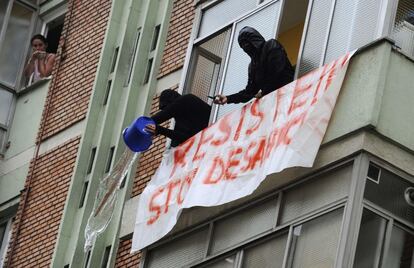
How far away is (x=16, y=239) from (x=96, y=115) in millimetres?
2490

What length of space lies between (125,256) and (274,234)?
5.17 metres

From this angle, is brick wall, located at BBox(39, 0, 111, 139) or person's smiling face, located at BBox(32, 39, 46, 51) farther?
person's smiling face, located at BBox(32, 39, 46, 51)

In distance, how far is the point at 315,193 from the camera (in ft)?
65.2

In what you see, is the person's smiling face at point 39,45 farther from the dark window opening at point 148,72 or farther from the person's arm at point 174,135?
the person's arm at point 174,135

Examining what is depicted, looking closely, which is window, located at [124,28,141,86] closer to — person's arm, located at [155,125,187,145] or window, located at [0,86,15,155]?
window, located at [0,86,15,155]

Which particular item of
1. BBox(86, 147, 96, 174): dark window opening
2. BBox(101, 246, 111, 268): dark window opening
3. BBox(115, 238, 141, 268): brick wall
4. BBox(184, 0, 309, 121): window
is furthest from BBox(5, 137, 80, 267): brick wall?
BBox(184, 0, 309, 121): window

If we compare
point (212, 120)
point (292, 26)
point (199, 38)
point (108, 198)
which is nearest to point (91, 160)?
point (108, 198)

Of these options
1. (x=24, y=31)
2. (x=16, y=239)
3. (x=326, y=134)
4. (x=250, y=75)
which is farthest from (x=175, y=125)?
(x=24, y=31)

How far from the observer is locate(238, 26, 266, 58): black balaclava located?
21750mm

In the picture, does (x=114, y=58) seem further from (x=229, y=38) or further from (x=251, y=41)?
(x=251, y=41)

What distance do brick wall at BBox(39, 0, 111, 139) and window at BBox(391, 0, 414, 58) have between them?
347 inches

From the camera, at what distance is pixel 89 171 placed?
27.2m

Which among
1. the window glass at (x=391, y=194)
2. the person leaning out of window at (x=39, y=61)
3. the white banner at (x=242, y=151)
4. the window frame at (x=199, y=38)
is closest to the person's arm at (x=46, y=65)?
the person leaning out of window at (x=39, y=61)

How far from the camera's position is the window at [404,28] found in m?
20.3
